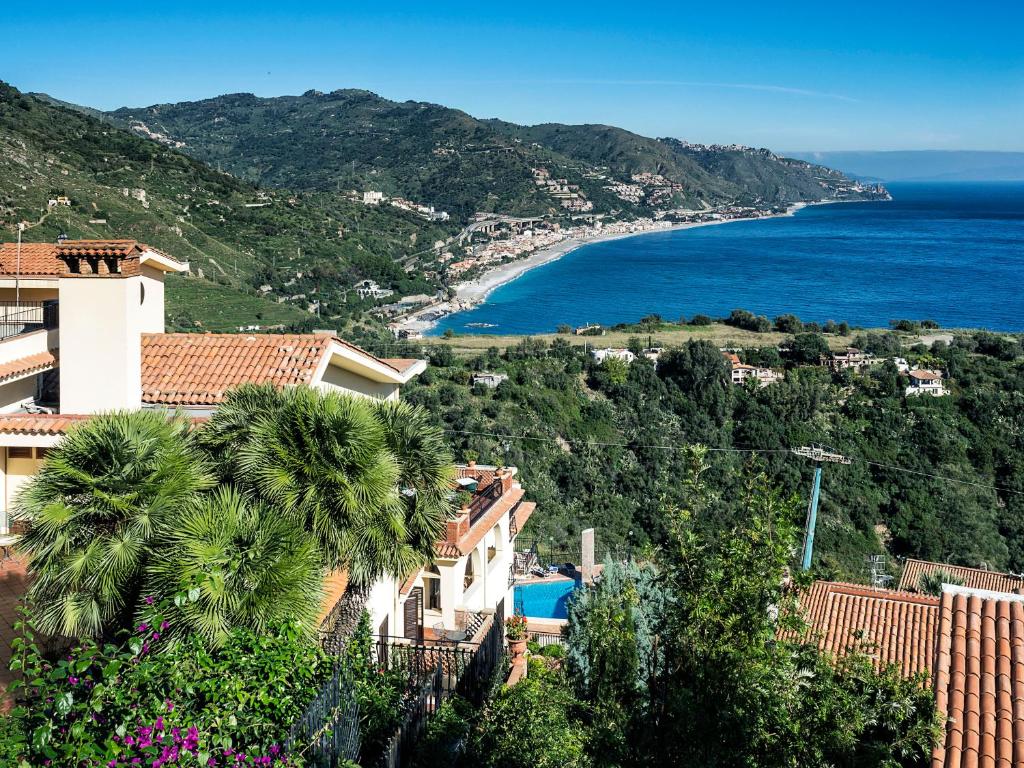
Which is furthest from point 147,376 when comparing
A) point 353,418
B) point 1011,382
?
point 1011,382

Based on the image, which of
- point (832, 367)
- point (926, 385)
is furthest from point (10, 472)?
point (832, 367)

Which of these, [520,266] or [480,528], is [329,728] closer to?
[480,528]

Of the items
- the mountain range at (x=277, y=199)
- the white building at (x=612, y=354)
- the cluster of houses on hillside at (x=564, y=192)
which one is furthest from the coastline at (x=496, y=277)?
A: the white building at (x=612, y=354)

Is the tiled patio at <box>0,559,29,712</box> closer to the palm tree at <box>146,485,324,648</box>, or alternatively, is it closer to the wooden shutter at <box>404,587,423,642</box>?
the palm tree at <box>146,485,324,648</box>

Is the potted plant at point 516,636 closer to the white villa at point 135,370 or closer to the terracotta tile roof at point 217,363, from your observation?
the white villa at point 135,370

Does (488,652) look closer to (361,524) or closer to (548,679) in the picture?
(548,679)
